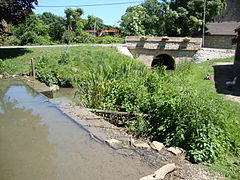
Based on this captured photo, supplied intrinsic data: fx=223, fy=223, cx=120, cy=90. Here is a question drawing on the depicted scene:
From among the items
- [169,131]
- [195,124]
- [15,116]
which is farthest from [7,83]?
[195,124]

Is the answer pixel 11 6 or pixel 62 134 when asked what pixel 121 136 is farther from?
pixel 11 6

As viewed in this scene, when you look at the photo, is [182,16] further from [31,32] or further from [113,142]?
[113,142]

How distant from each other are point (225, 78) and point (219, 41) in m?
12.1

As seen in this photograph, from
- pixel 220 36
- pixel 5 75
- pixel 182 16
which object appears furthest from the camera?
pixel 220 36

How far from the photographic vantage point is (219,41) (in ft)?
74.3

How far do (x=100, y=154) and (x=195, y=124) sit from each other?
6.02 feet

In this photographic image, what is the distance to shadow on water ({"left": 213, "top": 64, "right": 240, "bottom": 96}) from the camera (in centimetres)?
964

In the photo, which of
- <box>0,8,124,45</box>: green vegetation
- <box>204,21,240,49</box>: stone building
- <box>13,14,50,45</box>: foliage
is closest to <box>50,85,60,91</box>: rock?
<box>0,8,124,45</box>: green vegetation

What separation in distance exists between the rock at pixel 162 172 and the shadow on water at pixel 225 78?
691 cm

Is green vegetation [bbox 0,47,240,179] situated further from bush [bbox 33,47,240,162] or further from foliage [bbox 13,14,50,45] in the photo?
foliage [bbox 13,14,50,45]

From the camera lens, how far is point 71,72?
12141 mm

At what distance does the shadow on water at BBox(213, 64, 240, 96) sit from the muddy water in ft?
23.3

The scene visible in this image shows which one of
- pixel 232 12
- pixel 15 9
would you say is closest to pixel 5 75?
pixel 15 9

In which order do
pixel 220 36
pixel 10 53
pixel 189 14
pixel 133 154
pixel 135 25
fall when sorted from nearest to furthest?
pixel 133 154
pixel 10 53
pixel 189 14
pixel 220 36
pixel 135 25
